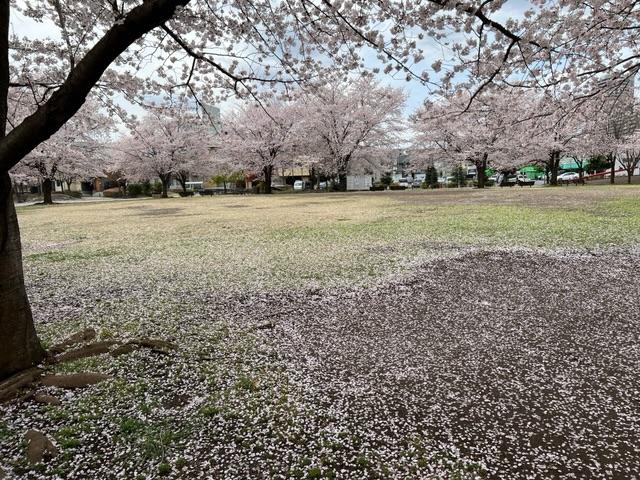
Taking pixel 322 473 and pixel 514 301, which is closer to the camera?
pixel 322 473

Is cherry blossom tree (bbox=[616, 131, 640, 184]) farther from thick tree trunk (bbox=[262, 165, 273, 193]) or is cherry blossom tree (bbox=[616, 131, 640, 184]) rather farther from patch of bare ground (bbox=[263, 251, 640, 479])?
patch of bare ground (bbox=[263, 251, 640, 479])

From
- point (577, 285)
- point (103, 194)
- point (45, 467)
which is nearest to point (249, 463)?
point (45, 467)

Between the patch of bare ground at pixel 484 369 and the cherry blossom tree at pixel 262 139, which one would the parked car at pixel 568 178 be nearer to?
the cherry blossom tree at pixel 262 139

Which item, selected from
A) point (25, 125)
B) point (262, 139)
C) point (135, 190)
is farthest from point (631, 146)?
point (135, 190)

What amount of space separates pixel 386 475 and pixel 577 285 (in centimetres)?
495

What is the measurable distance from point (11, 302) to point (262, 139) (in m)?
35.6

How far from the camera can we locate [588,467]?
2.17 meters

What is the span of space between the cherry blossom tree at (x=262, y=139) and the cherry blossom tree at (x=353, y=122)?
185 centimetres

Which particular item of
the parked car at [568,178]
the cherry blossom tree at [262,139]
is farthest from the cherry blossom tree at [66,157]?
the parked car at [568,178]

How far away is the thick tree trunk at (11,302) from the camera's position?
2.98m

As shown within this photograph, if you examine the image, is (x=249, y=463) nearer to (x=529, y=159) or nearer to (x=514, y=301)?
(x=514, y=301)

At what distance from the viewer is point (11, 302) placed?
3109 millimetres

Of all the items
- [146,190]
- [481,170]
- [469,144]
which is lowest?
[146,190]

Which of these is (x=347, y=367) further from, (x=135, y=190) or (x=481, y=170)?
(x=135, y=190)
